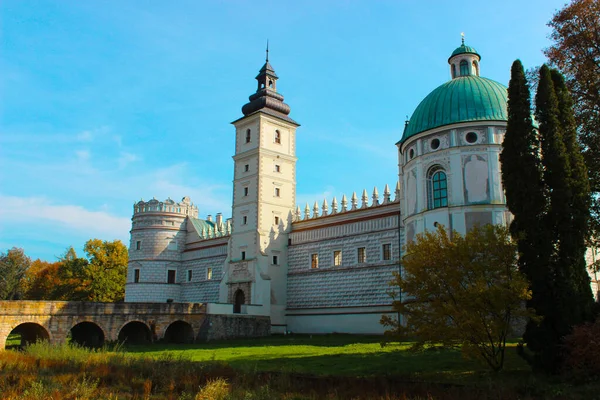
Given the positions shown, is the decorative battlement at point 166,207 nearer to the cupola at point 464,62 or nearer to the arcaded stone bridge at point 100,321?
the arcaded stone bridge at point 100,321

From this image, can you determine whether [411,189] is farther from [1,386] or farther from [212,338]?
[1,386]

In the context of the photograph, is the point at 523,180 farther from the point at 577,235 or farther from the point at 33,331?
the point at 33,331

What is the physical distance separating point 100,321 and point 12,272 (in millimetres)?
33979

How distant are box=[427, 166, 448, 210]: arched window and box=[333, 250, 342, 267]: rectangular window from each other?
9.89m

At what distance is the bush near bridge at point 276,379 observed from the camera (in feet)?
38.7

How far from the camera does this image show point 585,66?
1850 centimetres

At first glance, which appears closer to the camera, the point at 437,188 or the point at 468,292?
the point at 468,292

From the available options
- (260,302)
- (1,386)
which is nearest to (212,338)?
(260,302)

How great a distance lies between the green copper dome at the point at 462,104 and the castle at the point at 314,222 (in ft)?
0.20

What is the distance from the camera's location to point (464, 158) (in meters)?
27.4

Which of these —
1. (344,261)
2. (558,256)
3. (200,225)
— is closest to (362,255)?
(344,261)

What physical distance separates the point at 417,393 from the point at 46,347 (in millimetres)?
13437

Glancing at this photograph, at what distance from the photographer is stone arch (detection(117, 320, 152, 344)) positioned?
33719 millimetres

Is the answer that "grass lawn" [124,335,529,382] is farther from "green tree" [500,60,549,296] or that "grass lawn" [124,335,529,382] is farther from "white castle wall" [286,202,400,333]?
"white castle wall" [286,202,400,333]
